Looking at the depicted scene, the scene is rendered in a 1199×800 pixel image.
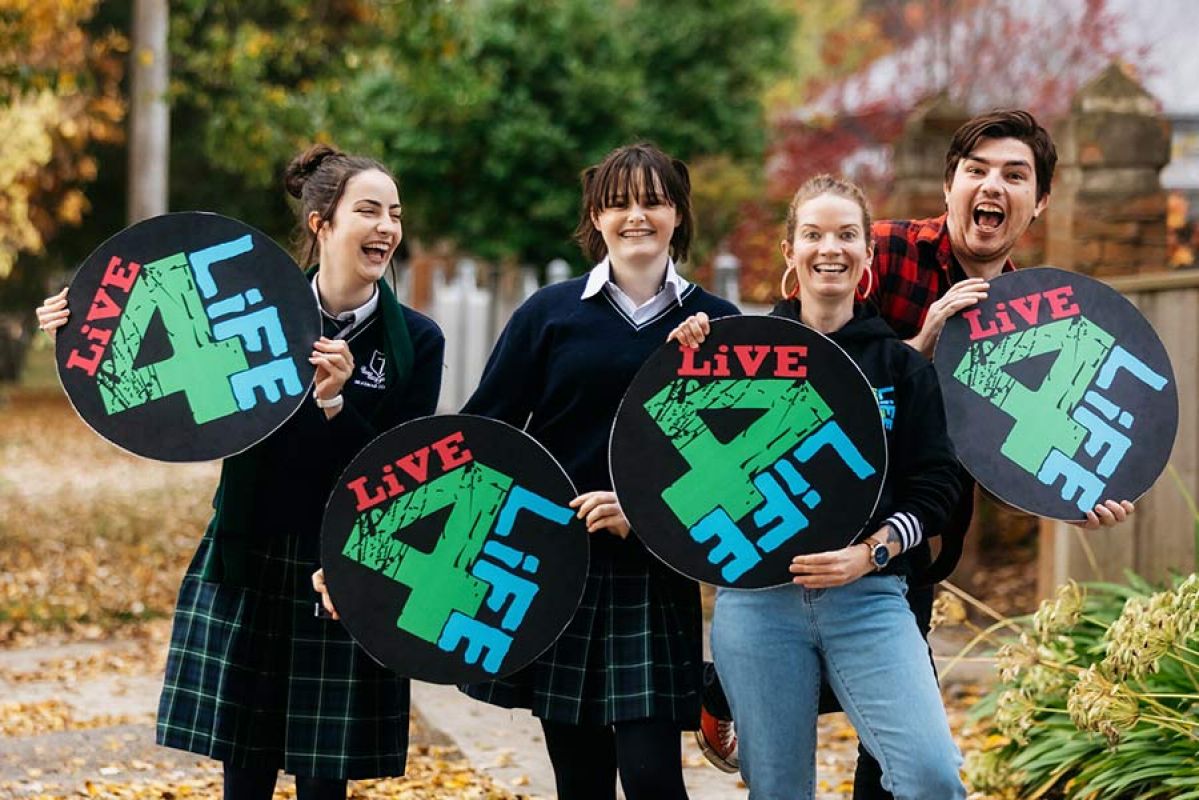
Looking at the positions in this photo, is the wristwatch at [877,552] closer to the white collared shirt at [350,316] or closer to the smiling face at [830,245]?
the smiling face at [830,245]

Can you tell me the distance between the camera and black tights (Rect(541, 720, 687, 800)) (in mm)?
3137

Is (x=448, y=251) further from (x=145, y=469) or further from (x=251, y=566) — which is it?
(x=251, y=566)

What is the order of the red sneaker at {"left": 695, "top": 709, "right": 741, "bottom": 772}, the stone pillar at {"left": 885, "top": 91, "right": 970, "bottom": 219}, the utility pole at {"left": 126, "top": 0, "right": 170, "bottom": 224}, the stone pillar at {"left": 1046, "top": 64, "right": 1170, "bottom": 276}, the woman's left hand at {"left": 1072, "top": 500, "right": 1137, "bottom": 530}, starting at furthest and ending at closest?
the utility pole at {"left": 126, "top": 0, "right": 170, "bottom": 224} → the stone pillar at {"left": 885, "top": 91, "right": 970, "bottom": 219} → the stone pillar at {"left": 1046, "top": 64, "right": 1170, "bottom": 276} → the red sneaker at {"left": 695, "top": 709, "right": 741, "bottom": 772} → the woman's left hand at {"left": 1072, "top": 500, "right": 1137, "bottom": 530}

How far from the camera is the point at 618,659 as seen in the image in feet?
10.5

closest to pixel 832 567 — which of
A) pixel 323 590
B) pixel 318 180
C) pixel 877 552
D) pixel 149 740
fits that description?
pixel 877 552

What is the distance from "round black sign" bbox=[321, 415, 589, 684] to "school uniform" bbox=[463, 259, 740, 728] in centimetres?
14

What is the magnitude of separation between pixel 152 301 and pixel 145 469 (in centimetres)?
1149

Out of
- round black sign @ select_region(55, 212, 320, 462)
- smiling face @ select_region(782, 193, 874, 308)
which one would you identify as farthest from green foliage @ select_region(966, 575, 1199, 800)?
round black sign @ select_region(55, 212, 320, 462)

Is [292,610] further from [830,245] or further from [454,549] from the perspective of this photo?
[830,245]

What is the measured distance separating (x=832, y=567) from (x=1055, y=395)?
2.32 feet

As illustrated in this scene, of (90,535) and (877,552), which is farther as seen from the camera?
(90,535)

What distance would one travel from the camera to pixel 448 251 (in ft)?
61.4

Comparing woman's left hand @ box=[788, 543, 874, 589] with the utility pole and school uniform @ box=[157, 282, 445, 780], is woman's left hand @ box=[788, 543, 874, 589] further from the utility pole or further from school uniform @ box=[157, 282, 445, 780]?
the utility pole

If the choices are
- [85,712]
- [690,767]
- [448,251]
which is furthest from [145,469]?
[690,767]
